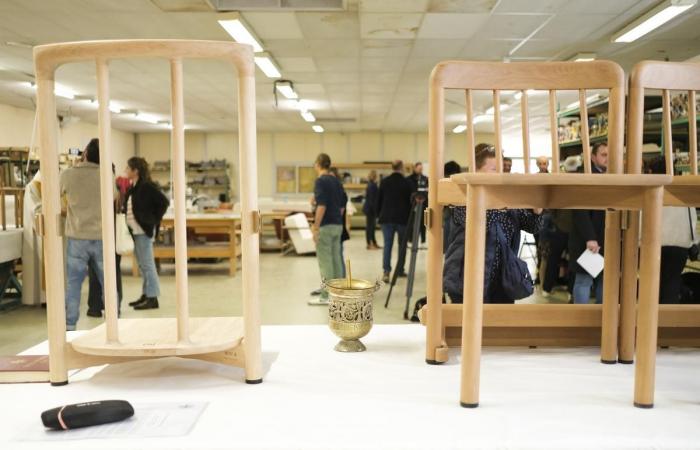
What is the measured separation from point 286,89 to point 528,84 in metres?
8.41

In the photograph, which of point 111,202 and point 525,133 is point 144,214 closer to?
point 111,202

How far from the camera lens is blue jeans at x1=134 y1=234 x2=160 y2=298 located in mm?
5207

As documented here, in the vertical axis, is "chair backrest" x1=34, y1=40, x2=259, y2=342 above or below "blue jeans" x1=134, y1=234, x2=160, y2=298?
above

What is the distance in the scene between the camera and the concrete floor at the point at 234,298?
15.4 feet

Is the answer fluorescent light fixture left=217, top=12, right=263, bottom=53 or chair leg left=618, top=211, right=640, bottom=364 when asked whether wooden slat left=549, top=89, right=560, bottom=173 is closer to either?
chair leg left=618, top=211, right=640, bottom=364

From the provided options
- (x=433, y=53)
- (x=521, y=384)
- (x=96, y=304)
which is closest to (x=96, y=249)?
(x=96, y=304)

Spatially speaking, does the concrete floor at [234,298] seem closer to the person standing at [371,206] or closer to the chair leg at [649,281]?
the person standing at [371,206]

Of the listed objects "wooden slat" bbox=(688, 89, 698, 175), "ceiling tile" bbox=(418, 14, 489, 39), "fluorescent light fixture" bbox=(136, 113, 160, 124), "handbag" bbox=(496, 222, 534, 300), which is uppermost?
"fluorescent light fixture" bbox=(136, 113, 160, 124)

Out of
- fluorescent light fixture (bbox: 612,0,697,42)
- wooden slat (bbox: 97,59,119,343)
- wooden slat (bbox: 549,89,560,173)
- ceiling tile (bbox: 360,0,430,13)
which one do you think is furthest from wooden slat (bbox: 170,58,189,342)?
fluorescent light fixture (bbox: 612,0,697,42)

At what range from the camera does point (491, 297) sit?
2695mm

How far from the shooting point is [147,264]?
5.30m

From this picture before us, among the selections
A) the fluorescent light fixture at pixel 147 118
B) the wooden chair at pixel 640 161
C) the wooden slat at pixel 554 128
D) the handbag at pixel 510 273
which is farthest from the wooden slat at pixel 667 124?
the fluorescent light fixture at pixel 147 118

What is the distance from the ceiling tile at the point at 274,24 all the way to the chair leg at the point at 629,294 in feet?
15.8

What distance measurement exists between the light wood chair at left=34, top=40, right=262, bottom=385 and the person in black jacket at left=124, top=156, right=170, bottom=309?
400 cm
